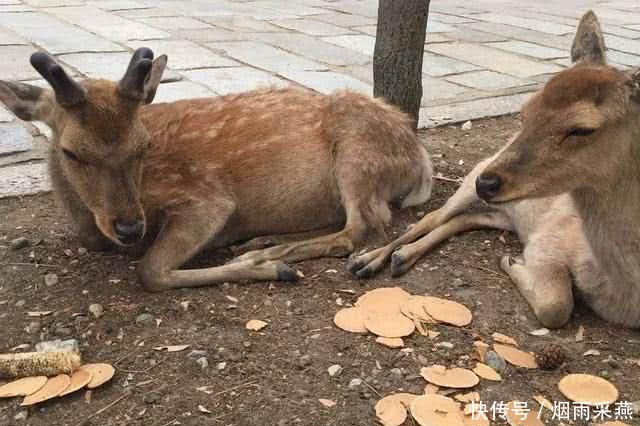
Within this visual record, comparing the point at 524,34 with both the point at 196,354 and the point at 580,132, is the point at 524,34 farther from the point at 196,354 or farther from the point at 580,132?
the point at 196,354

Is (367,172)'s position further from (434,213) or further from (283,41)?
(283,41)

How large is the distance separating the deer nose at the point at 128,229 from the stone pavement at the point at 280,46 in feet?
5.91

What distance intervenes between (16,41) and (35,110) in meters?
5.05

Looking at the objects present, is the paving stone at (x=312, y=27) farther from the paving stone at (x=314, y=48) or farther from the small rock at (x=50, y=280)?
the small rock at (x=50, y=280)

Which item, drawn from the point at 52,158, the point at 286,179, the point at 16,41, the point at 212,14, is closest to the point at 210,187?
the point at 286,179

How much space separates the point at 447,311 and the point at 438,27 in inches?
303

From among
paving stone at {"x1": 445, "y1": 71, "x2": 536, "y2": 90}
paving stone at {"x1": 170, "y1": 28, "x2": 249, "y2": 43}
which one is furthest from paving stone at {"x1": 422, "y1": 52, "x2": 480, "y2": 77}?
paving stone at {"x1": 170, "y1": 28, "x2": 249, "y2": 43}

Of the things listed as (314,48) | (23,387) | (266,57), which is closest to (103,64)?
(266,57)

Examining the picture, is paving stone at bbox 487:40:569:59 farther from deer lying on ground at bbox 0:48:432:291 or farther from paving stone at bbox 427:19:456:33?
deer lying on ground at bbox 0:48:432:291

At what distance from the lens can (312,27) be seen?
34.7ft

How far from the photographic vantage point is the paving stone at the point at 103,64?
24.7ft

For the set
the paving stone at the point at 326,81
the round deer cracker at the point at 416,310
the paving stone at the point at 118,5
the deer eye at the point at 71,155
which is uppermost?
the deer eye at the point at 71,155

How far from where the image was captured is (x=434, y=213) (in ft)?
16.5

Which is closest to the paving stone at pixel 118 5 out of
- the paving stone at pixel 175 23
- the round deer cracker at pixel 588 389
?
the paving stone at pixel 175 23
